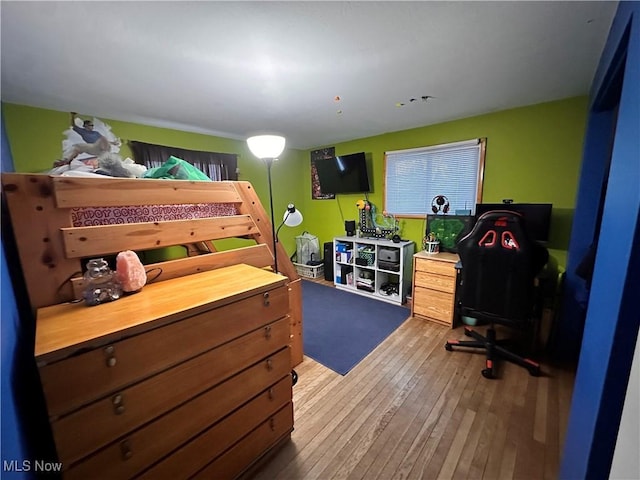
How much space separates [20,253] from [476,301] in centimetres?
261

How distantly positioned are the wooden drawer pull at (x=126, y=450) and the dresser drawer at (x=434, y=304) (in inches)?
103

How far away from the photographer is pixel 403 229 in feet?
11.6

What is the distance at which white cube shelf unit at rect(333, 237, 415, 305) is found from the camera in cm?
324

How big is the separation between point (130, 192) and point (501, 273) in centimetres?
237

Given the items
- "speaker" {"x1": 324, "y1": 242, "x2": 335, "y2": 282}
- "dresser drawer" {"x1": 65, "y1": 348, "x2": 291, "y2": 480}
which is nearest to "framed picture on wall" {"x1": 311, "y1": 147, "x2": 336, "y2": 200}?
"speaker" {"x1": 324, "y1": 242, "x2": 335, "y2": 282}

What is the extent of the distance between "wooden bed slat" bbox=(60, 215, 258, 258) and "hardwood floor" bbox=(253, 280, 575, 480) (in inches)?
50.6

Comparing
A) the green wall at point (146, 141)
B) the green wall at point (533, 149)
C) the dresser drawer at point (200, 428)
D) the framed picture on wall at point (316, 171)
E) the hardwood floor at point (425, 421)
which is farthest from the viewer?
the framed picture on wall at point (316, 171)

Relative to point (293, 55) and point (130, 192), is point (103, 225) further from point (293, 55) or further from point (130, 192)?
point (293, 55)

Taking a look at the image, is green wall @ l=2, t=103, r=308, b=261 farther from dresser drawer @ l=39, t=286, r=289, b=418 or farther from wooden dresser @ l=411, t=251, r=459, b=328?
wooden dresser @ l=411, t=251, r=459, b=328

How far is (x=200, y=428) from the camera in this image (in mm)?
1047

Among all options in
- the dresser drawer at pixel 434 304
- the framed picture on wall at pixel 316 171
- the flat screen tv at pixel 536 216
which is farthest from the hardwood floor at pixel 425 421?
the framed picture on wall at pixel 316 171

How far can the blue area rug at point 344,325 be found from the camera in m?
2.23

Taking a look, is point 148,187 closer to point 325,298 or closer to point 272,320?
point 272,320

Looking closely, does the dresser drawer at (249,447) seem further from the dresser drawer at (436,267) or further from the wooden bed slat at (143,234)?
the dresser drawer at (436,267)
